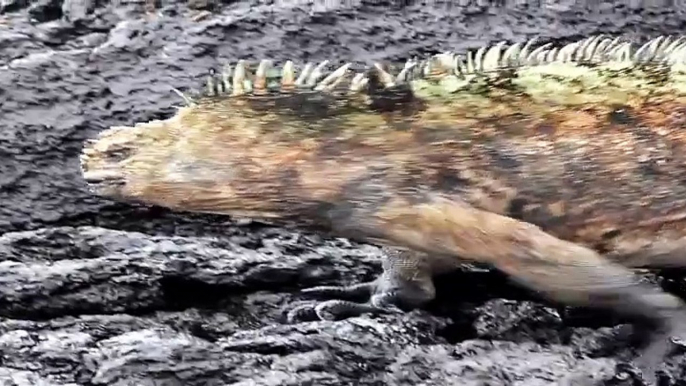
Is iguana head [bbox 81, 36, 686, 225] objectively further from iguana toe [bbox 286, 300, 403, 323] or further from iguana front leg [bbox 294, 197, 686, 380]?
iguana toe [bbox 286, 300, 403, 323]

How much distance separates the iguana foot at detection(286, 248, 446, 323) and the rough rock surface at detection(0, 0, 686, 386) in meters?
0.04

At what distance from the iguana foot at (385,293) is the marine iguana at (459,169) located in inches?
7.4

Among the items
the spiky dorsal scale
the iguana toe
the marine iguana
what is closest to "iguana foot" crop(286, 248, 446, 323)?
the iguana toe

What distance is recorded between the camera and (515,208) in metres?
1.21

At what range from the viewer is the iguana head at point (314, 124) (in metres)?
1.22

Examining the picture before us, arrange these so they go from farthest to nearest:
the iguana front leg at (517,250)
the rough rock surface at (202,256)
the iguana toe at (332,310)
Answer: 1. the iguana toe at (332,310)
2. the rough rock surface at (202,256)
3. the iguana front leg at (517,250)

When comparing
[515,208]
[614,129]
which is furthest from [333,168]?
[614,129]

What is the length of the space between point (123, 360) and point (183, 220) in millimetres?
338

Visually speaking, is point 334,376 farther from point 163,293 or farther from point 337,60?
point 337,60

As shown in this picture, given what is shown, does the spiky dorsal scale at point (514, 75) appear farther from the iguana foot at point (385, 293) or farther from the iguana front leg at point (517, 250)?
the iguana foot at point (385, 293)

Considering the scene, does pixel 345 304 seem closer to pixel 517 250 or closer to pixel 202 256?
pixel 202 256

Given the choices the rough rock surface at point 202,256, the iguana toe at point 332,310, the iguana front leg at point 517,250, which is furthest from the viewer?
the iguana toe at point 332,310

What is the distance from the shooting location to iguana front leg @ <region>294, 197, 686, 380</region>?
1182 mm

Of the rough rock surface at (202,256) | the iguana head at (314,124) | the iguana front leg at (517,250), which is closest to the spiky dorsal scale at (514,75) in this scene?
the iguana head at (314,124)
